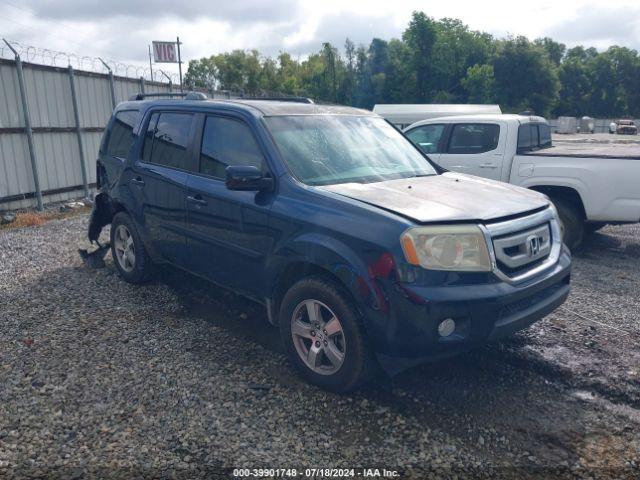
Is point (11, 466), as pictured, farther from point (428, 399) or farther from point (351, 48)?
point (351, 48)

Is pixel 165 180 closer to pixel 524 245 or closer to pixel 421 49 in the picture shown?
pixel 524 245

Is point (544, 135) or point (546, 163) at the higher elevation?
point (544, 135)

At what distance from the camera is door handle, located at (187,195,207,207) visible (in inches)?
175

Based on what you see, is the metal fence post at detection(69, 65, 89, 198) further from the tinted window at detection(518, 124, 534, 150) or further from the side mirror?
the side mirror

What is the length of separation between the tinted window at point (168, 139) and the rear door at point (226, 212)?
25 centimetres

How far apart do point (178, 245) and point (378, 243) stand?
90.5 inches

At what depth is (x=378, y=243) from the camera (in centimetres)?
323

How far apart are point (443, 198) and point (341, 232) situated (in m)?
0.82

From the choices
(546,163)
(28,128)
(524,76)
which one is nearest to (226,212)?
(546,163)

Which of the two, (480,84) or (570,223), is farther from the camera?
(480,84)

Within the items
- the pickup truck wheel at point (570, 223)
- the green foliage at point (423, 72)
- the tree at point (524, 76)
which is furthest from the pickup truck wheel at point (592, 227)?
the tree at point (524, 76)

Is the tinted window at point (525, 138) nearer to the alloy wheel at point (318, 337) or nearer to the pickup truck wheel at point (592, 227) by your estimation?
the pickup truck wheel at point (592, 227)

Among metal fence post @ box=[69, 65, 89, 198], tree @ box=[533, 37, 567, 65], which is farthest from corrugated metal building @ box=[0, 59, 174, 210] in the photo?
tree @ box=[533, 37, 567, 65]

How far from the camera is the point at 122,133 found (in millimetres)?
5766
